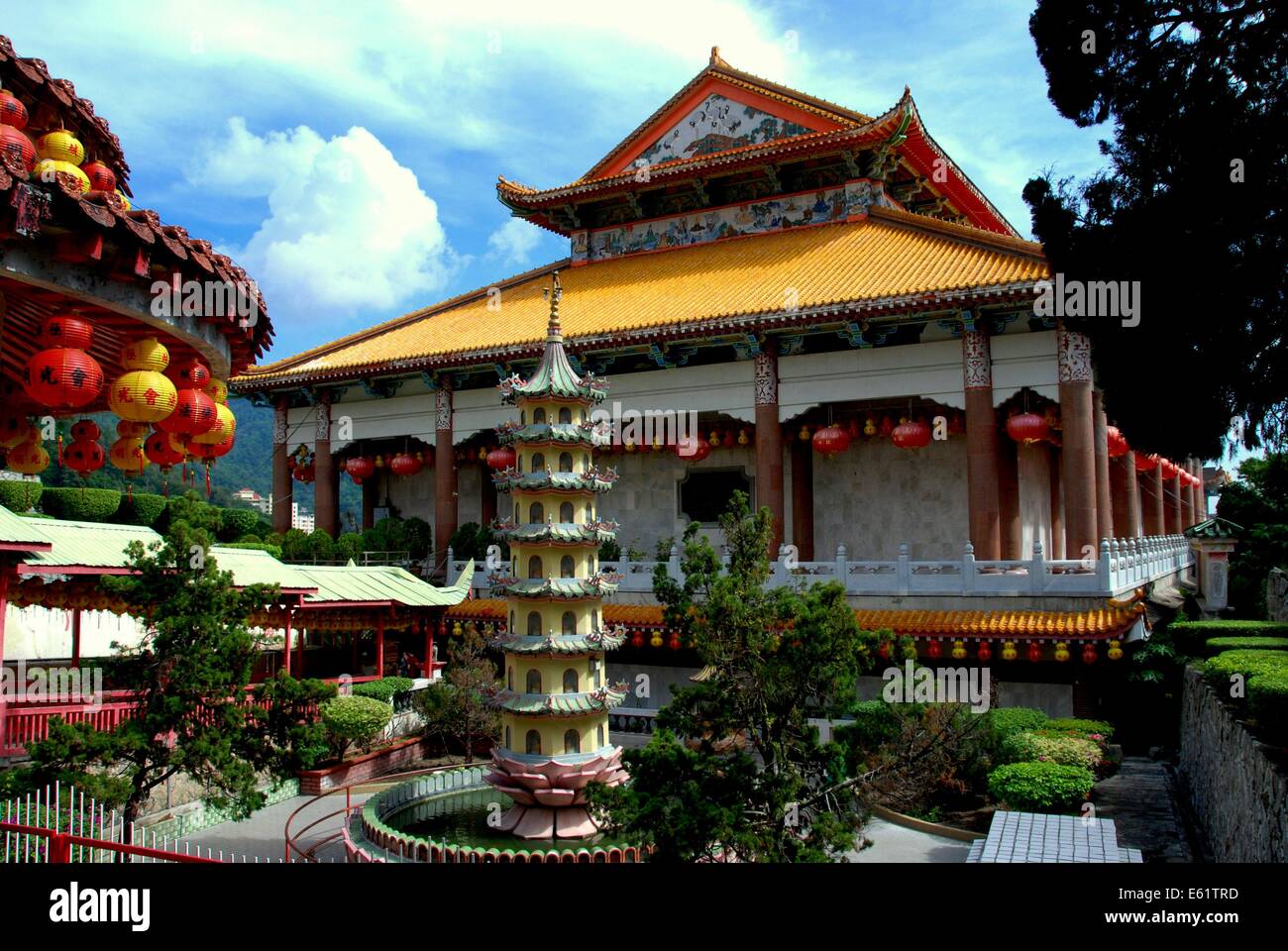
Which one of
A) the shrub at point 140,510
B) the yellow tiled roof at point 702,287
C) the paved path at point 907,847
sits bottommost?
the paved path at point 907,847

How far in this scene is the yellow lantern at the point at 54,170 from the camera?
13.1 ft

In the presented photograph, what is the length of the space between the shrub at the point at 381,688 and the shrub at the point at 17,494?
12.8 meters

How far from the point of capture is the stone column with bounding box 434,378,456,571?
24.0m

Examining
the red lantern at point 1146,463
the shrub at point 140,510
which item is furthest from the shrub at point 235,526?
the red lantern at point 1146,463

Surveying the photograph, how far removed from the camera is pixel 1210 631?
15.3m

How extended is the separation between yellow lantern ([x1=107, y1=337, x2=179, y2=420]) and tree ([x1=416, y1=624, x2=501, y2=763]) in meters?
11.9

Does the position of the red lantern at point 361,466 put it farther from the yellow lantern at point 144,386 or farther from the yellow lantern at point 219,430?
the yellow lantern at point 144,386

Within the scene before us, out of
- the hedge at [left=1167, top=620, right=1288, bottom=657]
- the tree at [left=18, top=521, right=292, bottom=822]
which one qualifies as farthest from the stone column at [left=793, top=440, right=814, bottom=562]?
the tree at [left=18, top=521, right=292, bottom=822]

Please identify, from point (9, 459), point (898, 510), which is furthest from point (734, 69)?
point (9, 459)

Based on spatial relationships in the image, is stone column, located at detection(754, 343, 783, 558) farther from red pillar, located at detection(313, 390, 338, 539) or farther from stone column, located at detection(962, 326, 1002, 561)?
red pillar, located at detection(313, 390, 338, 539)

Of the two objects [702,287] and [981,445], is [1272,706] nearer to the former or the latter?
[981,445]

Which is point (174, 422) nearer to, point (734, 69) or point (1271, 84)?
point (1271, 84)

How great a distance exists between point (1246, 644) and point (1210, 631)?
2761mm
